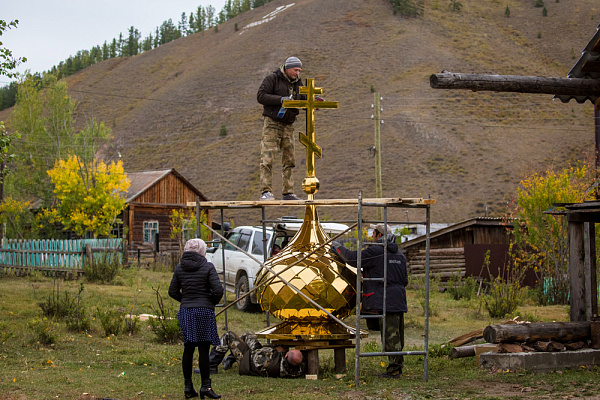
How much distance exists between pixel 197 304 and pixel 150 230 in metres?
37.7

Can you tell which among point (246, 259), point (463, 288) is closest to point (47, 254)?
point (246, 259)

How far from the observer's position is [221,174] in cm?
6781

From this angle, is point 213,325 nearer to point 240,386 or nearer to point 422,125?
point 240,386

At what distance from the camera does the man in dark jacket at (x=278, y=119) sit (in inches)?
370

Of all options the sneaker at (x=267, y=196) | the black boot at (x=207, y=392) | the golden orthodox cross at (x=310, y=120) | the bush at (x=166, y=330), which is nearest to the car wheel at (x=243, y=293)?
the bush at (x=166, y=330)

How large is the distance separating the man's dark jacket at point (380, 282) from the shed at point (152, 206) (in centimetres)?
3406

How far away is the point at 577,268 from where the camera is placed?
432 inches

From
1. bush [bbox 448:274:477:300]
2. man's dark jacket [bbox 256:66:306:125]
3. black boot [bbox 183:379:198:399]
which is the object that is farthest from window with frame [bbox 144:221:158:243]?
black boot [bbox 183:379:198:399]

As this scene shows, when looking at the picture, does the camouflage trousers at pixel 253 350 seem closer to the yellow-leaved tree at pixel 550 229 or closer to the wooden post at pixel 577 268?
the wooden post at pixel 577 268

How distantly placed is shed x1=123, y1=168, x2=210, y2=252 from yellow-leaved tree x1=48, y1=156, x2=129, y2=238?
4.85 meters

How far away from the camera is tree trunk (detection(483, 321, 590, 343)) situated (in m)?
10.1

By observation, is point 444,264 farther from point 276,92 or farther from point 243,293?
point 276,92

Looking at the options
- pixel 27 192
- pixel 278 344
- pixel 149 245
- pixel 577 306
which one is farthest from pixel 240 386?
pixel 27 192

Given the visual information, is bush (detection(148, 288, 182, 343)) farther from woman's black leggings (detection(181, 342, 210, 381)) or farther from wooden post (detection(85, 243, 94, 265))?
wooden post (detection(85, 243, 94, 265))
